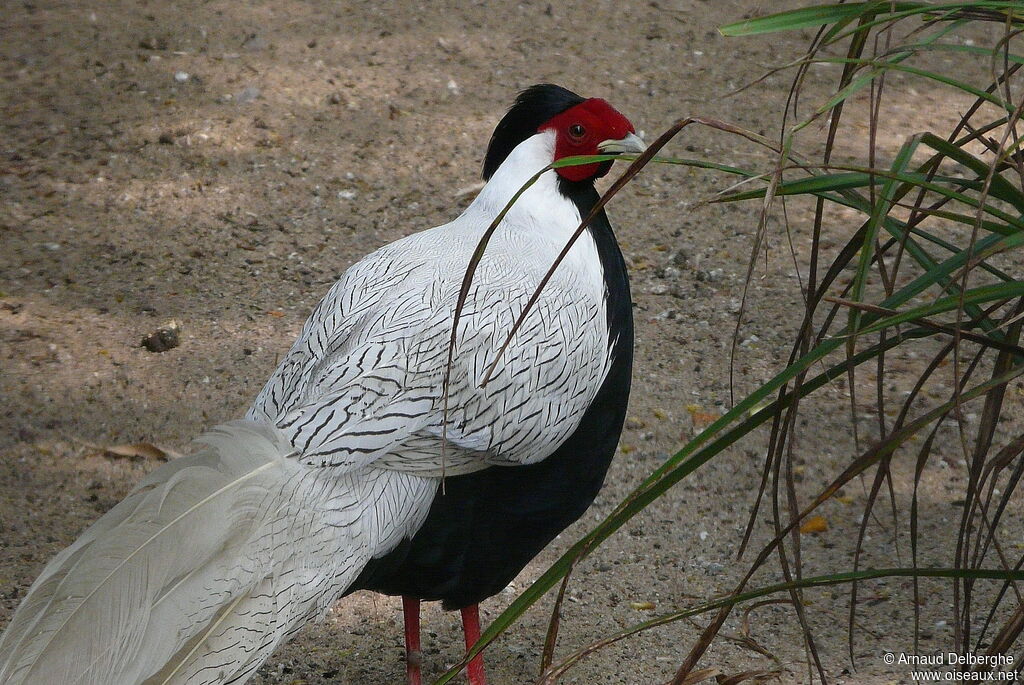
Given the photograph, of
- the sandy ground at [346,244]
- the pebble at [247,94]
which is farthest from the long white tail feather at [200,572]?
the pebble at [247,94]

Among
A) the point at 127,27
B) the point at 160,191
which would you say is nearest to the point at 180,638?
the point at 160,191

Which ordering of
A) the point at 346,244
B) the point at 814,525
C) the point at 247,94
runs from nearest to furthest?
the point at 814,525 → the point at 346,244 → the point at 247,94

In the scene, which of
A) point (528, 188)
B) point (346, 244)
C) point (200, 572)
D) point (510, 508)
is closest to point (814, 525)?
point (510, 508)

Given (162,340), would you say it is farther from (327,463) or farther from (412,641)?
(327,463)

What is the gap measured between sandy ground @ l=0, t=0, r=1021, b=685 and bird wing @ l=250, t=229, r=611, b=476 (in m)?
1.00

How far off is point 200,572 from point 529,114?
5.01 ft

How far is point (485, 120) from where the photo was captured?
5695 millimetres

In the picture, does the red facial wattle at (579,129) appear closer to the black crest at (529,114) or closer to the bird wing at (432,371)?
the black crest at (529,114)

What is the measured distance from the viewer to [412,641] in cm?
296

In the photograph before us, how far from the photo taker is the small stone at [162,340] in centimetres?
436

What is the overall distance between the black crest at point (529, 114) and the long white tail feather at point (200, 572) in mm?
1116

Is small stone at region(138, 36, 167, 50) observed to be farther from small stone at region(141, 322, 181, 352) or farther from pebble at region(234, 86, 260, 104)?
small stone at region(141, 322, 181, 352)

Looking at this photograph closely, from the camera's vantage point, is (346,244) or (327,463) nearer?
(327,463)

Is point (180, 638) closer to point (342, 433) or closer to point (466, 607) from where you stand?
point (342, 433)
